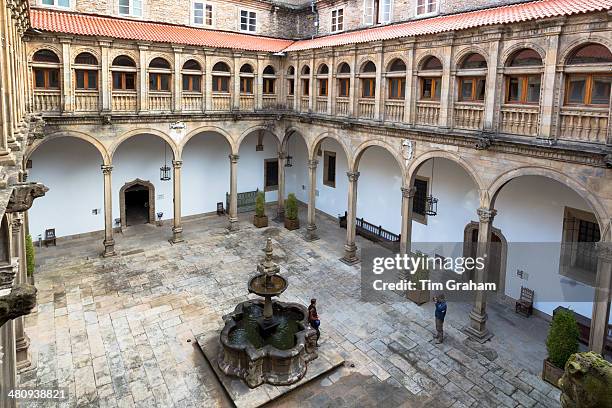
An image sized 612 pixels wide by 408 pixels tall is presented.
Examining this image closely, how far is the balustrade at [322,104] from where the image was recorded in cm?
2067

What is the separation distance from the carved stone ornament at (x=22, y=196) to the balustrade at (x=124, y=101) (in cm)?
1457

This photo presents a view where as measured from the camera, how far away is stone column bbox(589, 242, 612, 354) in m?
10.7

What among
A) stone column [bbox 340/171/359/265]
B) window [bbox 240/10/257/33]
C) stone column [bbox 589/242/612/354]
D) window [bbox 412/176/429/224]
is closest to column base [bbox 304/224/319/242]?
stone column [bbox 340/171/359/265]

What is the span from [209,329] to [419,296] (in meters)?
7.39

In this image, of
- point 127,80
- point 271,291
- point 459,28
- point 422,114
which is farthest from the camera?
point 127,80

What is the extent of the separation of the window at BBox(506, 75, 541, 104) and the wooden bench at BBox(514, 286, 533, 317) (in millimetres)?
6572

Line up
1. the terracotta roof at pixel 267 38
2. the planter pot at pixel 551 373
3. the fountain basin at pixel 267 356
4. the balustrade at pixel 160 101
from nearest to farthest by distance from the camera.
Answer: the fountain basin at pixel 267 356 < the planter pot at pixel 551 373 < the terracotta roof at pixel 267 38 < the balustrade at pixel 160 101

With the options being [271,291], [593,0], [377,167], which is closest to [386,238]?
[377,167]

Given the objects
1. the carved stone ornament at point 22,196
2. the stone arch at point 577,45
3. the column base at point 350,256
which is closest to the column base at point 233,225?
the column base at point 350,256

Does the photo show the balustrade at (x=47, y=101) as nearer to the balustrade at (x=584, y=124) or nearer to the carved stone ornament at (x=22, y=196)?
the carved stone ornament at (x=22, y=196)

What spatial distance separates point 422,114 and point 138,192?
15446 millimetres

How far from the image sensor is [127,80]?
64.0ft

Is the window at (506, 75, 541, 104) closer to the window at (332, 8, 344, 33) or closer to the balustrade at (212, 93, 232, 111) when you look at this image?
the window at (332, 8, 344, 33)

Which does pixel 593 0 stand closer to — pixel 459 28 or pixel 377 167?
pixel 459 28
